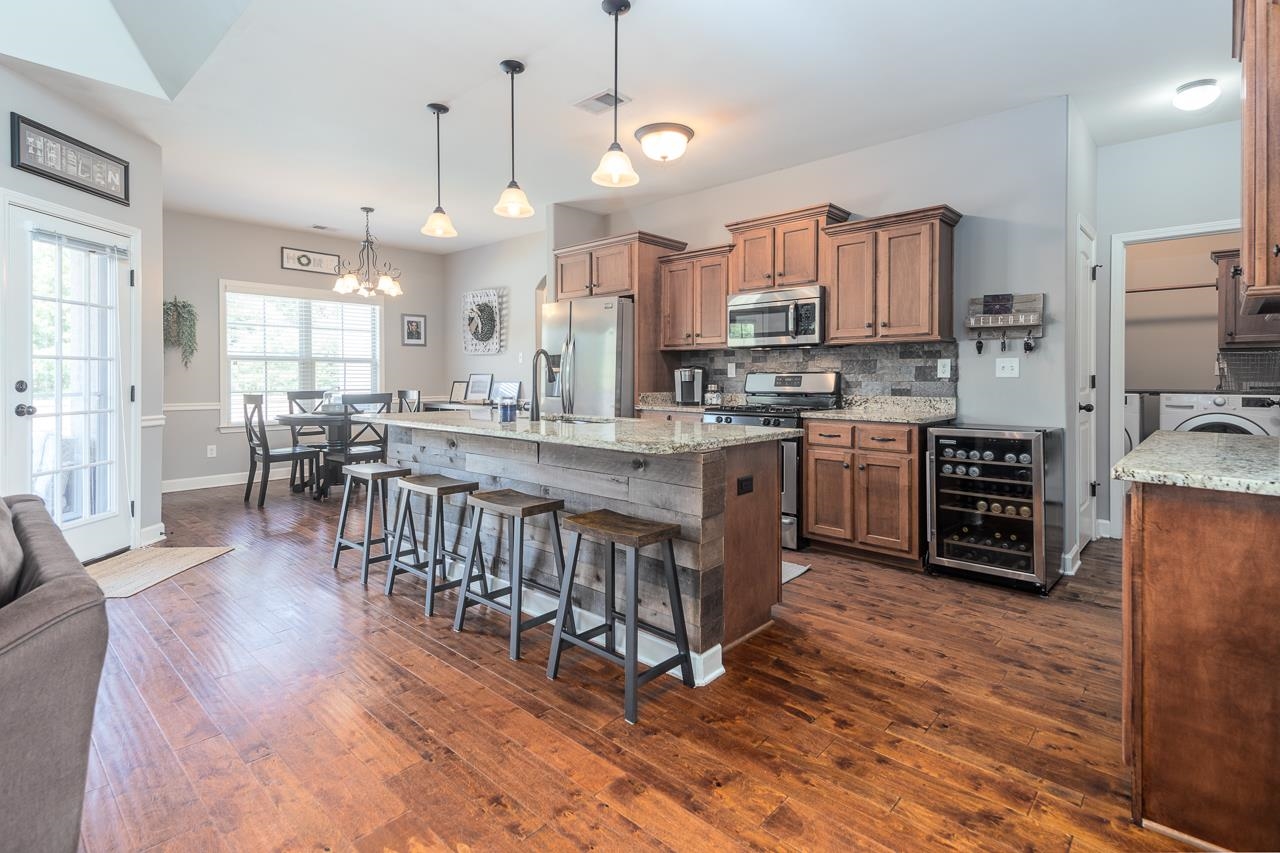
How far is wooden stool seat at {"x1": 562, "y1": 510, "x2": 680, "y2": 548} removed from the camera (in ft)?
7.08

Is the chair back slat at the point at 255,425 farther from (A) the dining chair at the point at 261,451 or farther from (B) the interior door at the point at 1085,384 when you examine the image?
(B) the interior door at the point at 1085,384

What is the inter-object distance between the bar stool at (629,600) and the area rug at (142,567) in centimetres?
258

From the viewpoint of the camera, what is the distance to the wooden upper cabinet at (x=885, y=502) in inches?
145

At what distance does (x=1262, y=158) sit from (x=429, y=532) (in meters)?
3.66

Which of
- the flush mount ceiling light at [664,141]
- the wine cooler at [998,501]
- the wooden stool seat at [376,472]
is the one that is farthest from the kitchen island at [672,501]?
the flush mount ceiling light at [664,141]

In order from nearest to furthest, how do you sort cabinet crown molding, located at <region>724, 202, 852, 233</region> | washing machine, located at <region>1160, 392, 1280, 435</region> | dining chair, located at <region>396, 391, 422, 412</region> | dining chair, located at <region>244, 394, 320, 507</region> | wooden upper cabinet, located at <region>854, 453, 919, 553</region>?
wooden upper cabinet, located at <region>854, 453, 919, 553</region> < cabinet crown molding, located at <region>724, 202, 852, 233</region> < washing machine, located at <region>1160, 392, 1280, 435</region> < dining chair, located at <region>244, 394, 320, 507</region> < dining chair, located at <region>396, 391, 422, 412</region>

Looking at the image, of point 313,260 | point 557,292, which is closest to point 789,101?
point 557,292

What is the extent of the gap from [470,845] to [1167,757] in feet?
5.58

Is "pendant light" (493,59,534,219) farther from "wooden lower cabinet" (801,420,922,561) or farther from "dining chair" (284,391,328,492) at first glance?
"dining chair" (284,391,328,492)

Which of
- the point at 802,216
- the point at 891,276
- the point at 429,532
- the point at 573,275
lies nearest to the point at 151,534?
the point at 429,532

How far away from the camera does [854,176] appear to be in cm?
443

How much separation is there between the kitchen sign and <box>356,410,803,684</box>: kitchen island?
8.60ft

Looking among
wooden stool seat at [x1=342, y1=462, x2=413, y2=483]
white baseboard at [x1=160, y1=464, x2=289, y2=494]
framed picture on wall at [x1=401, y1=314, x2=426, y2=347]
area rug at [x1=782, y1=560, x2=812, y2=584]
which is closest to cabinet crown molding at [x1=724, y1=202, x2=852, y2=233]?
area rug at [x1=782, y1=560, x2=812, y2=584]

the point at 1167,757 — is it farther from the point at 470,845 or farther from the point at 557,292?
the point at 557,292
